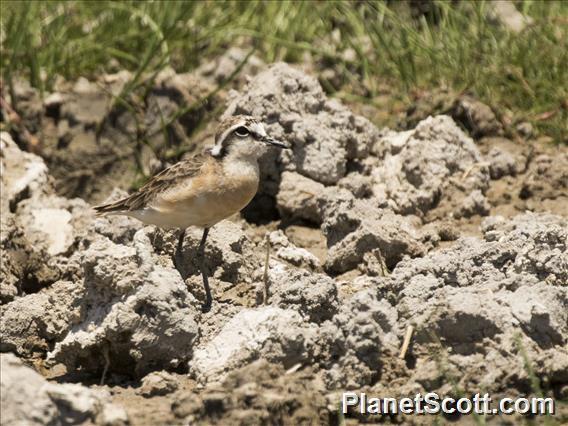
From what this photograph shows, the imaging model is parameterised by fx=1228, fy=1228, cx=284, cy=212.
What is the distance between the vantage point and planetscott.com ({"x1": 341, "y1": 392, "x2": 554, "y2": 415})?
5.66 m

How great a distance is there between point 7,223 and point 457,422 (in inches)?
137

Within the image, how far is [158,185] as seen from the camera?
766 cm

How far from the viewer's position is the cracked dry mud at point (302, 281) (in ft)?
19.0

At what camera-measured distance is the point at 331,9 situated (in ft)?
34.0

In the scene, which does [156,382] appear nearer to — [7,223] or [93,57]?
[7,223]

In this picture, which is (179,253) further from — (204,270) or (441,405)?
(441,405)

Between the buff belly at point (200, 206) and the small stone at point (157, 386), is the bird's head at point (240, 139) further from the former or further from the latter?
the small stone at point (157, 386)

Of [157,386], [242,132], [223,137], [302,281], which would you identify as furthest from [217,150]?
[157,386]

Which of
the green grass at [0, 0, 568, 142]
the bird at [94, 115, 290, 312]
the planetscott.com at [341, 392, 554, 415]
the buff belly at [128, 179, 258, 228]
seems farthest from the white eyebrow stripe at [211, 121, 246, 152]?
the planetscott.com at [341, 392, 554, 415]

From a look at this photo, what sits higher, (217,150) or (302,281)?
(217,150)

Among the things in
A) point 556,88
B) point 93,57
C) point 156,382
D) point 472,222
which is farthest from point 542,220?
point 93,57

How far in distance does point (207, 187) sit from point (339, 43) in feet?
11.0

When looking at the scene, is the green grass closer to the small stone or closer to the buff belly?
the buff belly

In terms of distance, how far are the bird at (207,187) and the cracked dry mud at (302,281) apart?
0.72 ft
